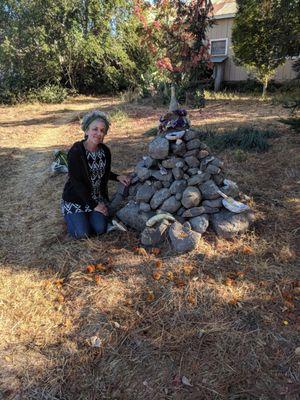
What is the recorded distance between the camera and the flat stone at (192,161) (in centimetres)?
368

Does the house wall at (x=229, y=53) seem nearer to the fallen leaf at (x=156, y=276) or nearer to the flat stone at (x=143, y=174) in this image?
the flat stone at (x=143, y=174)

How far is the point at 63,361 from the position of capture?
92.9 inches

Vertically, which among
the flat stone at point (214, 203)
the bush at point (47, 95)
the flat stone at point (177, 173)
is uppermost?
the flat stone at point (177, 173)

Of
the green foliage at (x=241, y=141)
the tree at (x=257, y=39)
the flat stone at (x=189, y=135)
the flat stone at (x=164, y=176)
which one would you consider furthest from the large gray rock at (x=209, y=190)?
the tree at (x=257, y=39)

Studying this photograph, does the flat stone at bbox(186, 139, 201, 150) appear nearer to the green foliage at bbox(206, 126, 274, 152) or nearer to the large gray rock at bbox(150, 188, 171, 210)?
the large gray rock at bbox(150, 188, 171, 210)

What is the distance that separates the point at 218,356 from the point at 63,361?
1.01 meters

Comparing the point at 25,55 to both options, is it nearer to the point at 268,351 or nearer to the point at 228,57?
the point at 228,57

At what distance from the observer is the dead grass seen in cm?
224

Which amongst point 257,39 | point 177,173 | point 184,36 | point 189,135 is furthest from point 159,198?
point 257,39

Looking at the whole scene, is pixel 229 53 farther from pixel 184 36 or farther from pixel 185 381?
pixel 185 381

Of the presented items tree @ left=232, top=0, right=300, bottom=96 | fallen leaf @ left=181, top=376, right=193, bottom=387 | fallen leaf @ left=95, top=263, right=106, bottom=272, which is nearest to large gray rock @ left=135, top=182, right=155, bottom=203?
fallen leaf @ left=95, top=263, right=106, bottom=272

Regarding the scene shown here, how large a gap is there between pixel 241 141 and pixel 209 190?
109 inches

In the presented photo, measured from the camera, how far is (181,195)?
3.60 m

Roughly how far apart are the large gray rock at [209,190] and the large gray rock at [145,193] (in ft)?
1.70
